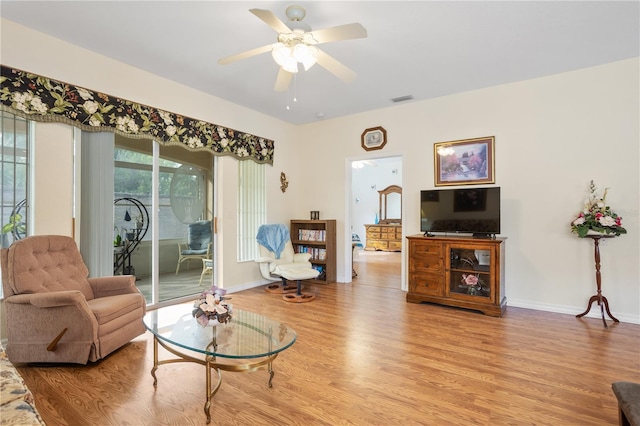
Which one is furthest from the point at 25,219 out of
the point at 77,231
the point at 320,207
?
the point at 320,207

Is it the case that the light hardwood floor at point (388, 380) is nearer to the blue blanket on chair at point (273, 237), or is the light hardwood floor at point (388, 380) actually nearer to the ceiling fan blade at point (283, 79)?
the blue blanket on chair at point (273, 237)

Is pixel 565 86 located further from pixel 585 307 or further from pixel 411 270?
pixel 411 270

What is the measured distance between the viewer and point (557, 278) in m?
3.79

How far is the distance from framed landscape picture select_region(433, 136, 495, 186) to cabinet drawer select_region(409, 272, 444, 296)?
53.1 inches

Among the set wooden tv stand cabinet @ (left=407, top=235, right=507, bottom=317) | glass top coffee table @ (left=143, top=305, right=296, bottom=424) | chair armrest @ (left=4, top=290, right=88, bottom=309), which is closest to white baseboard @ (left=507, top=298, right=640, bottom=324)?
wooden tv stand cabinet @ (left=407, top=235, right=507, bottom=317)

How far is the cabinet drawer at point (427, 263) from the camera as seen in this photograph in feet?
13.2

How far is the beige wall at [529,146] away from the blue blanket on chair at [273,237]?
19.5 inches

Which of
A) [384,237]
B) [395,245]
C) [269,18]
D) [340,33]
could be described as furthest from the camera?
[384,237]

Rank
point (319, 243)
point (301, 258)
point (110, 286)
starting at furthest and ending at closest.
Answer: point (319, 243), point (301, 258), point (110, 286)

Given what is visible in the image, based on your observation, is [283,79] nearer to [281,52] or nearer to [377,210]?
[281,52]

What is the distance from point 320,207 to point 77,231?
357 centimetres

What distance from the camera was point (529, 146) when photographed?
13.0 feet

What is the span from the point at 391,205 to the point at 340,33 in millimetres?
8603

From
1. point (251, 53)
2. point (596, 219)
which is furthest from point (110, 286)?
point (596, 219)
